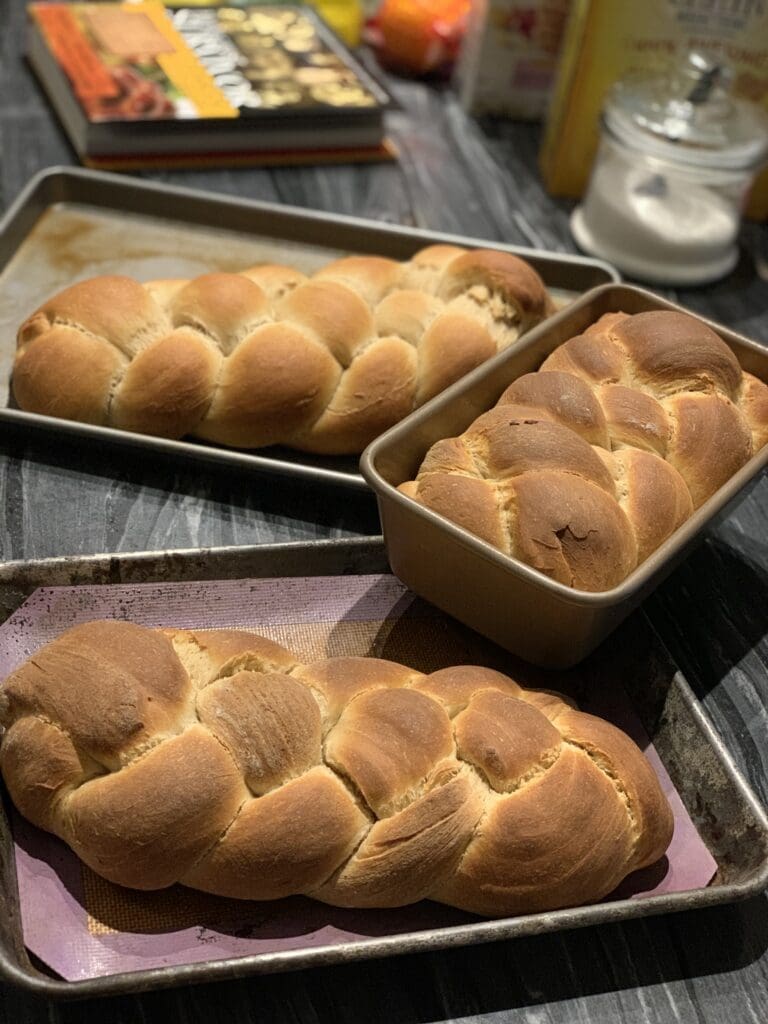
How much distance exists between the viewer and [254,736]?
670 mm

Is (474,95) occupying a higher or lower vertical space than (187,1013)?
higher

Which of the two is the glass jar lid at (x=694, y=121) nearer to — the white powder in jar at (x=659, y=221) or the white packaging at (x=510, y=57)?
the white powder in jar at (x=659, y=221)

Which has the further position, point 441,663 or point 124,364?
point 124,364

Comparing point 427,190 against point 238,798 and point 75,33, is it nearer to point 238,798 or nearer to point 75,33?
point 75,33

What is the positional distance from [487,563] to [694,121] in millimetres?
929

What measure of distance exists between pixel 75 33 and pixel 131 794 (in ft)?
4.74

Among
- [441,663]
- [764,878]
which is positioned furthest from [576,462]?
[764,878]

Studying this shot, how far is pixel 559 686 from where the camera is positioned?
0.83 meters

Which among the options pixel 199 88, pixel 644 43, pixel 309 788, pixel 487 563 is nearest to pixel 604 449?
pixel 487 563

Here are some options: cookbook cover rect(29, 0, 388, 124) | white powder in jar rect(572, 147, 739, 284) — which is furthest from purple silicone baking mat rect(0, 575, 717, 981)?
cookbook cover rect(29, 0, 388, 124)

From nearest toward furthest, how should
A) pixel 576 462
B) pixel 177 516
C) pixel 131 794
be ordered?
pixel 131 794
pixel 576 462
pixel 177 516

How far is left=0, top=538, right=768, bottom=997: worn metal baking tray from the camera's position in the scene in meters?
0.59

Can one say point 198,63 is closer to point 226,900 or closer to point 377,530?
point 377,530

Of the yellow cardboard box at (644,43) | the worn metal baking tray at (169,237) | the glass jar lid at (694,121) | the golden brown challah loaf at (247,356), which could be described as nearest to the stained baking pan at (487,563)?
the golden brown challah loaf at (247,356)
